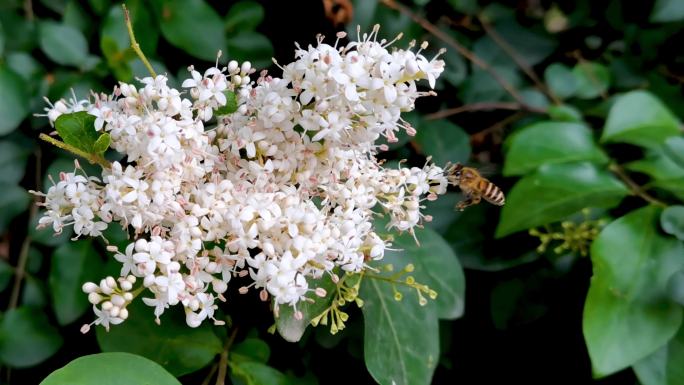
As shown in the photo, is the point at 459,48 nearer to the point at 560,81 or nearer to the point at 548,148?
the point at 560,81

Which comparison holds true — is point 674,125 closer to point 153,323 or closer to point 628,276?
point 628,276

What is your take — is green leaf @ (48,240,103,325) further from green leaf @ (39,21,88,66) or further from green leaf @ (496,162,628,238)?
green leaf @ (496,162,628,238)

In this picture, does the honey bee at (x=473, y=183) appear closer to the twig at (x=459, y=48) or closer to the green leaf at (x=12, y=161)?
the twig at (x=459, y=48)

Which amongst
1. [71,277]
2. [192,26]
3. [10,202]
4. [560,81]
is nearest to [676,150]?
[560,81]

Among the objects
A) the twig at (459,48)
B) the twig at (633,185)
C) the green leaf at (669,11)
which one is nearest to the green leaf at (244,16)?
the twig at (459,48)

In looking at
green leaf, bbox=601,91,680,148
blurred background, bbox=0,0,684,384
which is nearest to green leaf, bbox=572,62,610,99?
blurred background, bbox=0,0,684,384
